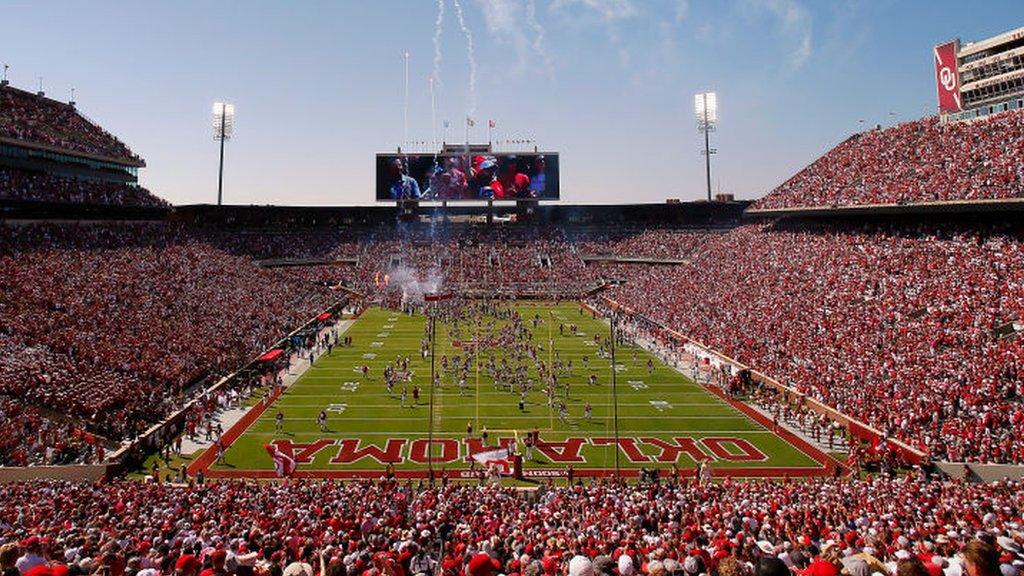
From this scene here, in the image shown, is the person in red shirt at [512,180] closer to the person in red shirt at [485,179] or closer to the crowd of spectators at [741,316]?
the person in red shirt at [485,179]

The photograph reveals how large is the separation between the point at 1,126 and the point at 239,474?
3615 centimetres

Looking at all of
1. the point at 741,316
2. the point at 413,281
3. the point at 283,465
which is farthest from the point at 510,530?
the point at 413,281

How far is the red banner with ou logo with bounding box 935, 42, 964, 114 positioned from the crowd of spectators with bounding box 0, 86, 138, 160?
58.9 m

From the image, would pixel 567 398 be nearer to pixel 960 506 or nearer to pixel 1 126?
pixel 960 506

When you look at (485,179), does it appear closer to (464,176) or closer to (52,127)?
(464,176)

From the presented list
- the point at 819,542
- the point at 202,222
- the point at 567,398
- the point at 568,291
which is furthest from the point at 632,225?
the point at 819,542

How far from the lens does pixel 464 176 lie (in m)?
68.8

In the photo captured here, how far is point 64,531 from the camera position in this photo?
A: 380 inches

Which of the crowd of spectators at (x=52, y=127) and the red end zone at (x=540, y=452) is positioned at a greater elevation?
the crowd of spectators at (x=52, y=127)

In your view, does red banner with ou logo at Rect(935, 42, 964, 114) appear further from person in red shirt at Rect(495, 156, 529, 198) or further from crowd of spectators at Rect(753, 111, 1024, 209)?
person in red shirt at Rect(495, 156, 529, 198)

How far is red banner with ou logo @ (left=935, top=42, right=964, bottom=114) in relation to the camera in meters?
41.5

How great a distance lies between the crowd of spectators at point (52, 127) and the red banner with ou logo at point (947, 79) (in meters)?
58.9

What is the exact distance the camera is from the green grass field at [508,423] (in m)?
20.1

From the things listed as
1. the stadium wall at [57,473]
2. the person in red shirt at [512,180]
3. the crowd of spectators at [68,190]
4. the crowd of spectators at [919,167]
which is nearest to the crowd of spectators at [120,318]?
the crowd of spectators at [68,190]
